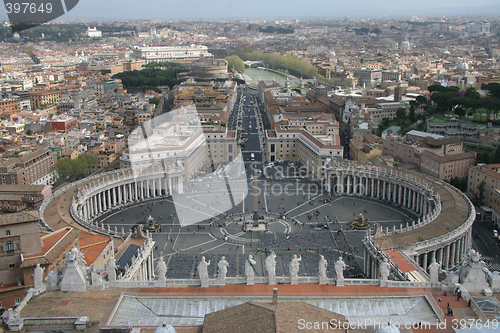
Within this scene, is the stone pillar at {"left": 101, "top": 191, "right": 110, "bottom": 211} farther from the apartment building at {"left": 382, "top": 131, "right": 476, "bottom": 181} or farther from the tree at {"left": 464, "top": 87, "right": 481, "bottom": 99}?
the tree at {"left": 464, "top": 87, "right": 481, "bottom": 99}

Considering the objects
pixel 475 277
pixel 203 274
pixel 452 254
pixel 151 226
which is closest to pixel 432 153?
pixel 452 254

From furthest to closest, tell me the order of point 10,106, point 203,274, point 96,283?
point 10,106
point 203,274
point 96,283

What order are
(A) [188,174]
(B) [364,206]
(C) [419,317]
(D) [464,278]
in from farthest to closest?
1. (A) [188,174]
2. (B) [364,206]
3. (D) [464,278]
4. (C) [419,317]

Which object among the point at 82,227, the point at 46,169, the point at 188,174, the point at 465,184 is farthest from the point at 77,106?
the point at 465,184

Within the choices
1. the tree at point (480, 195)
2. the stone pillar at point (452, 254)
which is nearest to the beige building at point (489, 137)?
the tree at point (480, 195)

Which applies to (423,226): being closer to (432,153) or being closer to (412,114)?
(432,153)

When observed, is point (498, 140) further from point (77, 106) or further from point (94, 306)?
point (77, 106)

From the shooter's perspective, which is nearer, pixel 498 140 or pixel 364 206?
pixel 364 206

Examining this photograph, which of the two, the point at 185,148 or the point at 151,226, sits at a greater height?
the point at 185,148

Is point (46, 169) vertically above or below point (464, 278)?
below
